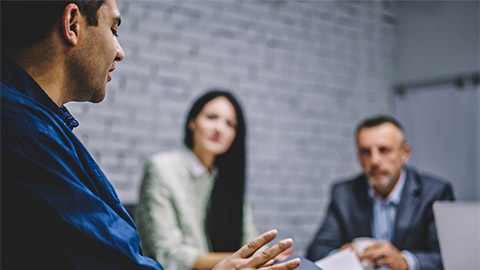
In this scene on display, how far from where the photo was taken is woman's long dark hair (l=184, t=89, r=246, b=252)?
7.78 feet

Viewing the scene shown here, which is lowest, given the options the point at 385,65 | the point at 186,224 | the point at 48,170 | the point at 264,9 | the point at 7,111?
the point at 186,224

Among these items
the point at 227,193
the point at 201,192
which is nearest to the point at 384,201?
the point at 227,193

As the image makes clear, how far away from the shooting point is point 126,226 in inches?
37.5

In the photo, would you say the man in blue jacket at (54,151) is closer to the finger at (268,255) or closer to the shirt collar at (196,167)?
the finger at (268,255)

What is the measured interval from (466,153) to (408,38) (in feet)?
3.95

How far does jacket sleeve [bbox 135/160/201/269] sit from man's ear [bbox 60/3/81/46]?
53.1 inches

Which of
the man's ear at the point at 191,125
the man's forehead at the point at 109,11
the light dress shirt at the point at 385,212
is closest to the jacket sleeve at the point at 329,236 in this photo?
the light dress shirt at the point at 385,212

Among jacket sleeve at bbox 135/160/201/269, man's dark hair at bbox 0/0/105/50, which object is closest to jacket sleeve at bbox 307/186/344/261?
jacket sleeve at bbox 135/160/201/269

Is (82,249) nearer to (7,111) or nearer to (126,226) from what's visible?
(126,226)

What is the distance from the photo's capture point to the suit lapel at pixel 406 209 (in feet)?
7.44

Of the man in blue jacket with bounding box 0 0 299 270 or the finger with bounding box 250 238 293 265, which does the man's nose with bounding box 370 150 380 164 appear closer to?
the finger with bounding box 250 238 293 265

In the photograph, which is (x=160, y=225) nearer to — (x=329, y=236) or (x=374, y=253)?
(x=329, y=236)

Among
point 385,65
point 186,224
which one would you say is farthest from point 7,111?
point 385,65

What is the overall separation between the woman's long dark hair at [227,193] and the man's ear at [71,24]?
1.52 metres
